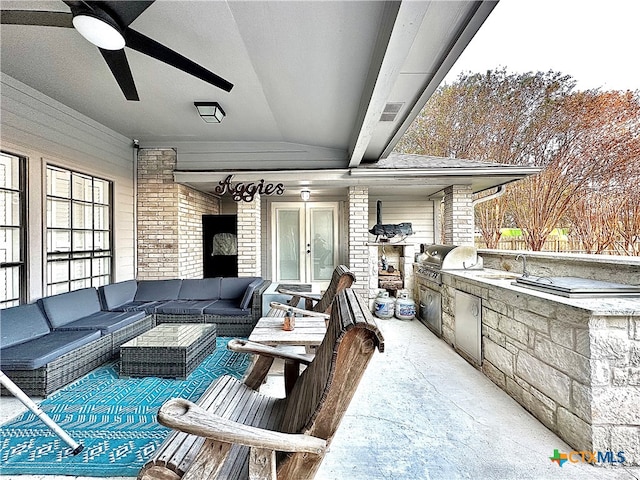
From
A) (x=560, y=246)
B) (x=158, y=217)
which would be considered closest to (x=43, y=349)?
(x=158, y=217)

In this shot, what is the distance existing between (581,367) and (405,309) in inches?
132

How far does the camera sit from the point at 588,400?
6.34 feet

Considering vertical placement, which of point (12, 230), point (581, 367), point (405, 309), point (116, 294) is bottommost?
point (405, 309)

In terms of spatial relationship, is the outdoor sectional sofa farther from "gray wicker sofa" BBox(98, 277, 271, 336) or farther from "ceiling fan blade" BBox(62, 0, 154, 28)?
"ceiling fan blade" BBox(62, 0, 154, 28)

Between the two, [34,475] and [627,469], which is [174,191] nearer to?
[34,475]

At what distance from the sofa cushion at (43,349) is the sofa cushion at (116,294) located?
98cm

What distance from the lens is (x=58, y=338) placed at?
2992mm

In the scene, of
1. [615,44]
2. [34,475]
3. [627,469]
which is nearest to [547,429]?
[627,469]

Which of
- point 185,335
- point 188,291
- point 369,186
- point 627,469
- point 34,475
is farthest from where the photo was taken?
point 369,186

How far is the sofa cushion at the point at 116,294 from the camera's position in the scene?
416cm

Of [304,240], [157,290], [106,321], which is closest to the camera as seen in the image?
[106,321]

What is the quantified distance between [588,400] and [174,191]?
Answer: 5.91 meters

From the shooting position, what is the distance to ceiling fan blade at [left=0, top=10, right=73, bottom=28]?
6.30ft

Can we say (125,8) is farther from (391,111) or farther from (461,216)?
(461,216)
